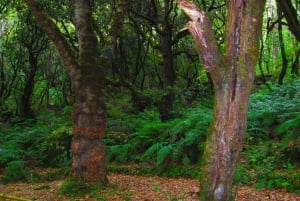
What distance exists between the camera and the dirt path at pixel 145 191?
7219 mm

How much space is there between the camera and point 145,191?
798 cm

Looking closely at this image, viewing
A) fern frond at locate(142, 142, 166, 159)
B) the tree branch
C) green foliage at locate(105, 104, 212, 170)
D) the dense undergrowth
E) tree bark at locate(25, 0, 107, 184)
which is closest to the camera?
the tree branch

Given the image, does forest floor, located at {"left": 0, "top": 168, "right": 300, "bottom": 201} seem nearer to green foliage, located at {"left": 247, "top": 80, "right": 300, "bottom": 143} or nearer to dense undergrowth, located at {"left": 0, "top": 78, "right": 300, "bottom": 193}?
dense undergrowth, located at {"left": 0, "top": 78, "right": 300, "bottom": 193}

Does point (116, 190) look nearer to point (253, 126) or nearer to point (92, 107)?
point (92, 107)

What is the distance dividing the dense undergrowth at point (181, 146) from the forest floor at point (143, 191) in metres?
0.27

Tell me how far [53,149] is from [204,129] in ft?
13.6

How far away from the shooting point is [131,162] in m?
10.8

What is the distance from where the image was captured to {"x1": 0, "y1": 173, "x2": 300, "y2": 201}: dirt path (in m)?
7.22

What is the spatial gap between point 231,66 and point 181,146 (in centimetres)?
493

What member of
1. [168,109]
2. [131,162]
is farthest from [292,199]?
[168,109]

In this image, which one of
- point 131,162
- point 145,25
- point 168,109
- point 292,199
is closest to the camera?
point 292,199

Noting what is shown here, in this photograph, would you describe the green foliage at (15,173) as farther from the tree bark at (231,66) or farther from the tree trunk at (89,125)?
the tree bark at (231,66)


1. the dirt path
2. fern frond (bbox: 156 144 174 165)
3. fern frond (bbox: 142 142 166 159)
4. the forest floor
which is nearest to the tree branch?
the forest floor

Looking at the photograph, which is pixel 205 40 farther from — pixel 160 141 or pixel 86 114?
pixel 160 141
